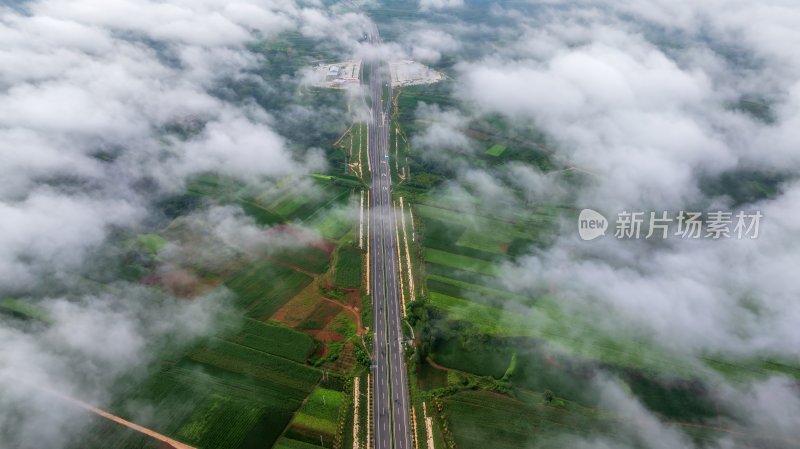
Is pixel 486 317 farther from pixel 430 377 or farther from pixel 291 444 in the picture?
pixel 291 444

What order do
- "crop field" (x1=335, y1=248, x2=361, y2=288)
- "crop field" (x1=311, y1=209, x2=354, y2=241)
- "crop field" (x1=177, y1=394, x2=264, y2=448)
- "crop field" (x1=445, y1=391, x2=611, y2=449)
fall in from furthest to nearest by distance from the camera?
1. "crop field" (x1=311, y1=209, x2=354, y2=241)
2. "crop field" (x1=335, y1=248, x2=361, y2=288)
3. "crop field" (x1=445, y1=391, x2=611, y2=449)
4. "crop field" (x1=177, y1=394, x2=264, y2=448)

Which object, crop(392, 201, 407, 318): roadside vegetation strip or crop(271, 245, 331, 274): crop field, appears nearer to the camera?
crop(392, 201, 407, 318): roadside vegetation strip

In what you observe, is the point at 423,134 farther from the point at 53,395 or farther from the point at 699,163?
the point at 53,395

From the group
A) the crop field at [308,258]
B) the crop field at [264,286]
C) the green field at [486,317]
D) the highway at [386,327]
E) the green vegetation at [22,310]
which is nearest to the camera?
the highway at [386,327]

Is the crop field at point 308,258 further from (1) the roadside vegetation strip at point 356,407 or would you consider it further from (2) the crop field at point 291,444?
(2) the crop field at point 291,444

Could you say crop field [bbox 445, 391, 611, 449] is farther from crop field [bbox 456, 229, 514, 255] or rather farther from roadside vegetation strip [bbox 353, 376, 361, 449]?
crop field [bbox 456, 229, 514, 255]

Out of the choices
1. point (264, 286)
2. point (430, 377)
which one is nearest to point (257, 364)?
point (264, 286)

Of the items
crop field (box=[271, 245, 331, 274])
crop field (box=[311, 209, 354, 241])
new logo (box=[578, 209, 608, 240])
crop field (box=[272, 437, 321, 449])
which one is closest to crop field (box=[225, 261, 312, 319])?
crop field (box=[271, 245, 331, 274])

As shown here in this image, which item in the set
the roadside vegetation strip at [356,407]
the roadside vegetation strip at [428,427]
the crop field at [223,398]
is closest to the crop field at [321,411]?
the crop field at [223,398]
